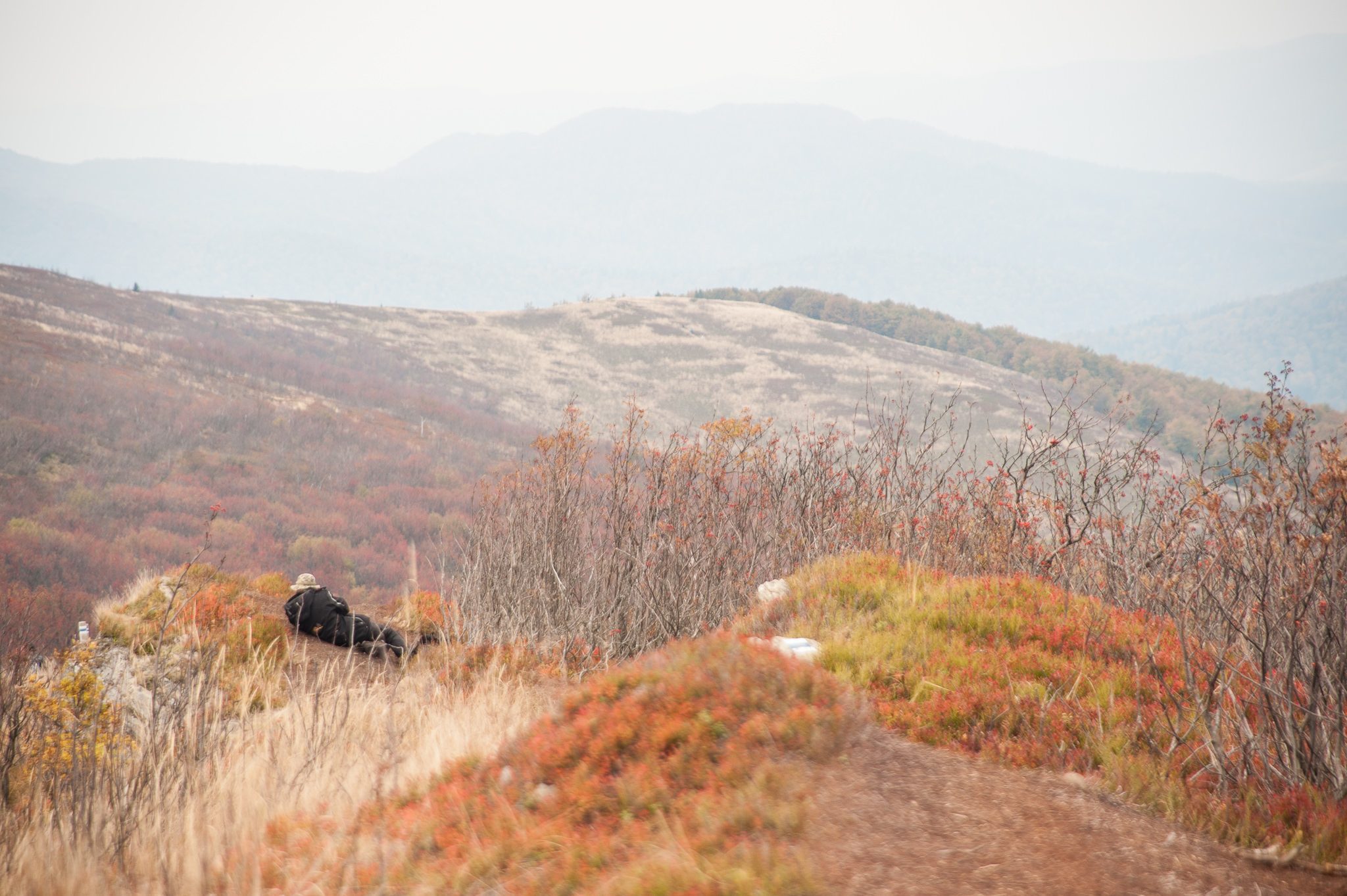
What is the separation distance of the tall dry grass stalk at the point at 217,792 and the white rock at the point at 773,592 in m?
2.44

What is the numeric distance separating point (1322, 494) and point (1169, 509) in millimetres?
6941

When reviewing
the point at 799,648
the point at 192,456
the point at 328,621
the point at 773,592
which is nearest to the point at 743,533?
the point at 773,592

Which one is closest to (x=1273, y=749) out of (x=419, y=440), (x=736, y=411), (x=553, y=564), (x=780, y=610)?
(x=780, y=610)

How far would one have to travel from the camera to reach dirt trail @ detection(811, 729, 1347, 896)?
2.52m

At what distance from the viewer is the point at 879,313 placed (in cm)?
6800

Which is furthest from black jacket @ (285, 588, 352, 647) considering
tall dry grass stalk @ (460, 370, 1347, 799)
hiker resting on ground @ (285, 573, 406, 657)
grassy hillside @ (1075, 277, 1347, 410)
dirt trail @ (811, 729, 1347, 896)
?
grassy hillside @ (1075, 277, 1347, 410)

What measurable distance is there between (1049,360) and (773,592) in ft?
196

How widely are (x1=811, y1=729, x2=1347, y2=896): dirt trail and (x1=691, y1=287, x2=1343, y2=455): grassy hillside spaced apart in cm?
4108

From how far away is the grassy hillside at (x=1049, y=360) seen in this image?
45.0 metres

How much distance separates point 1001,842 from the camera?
2.81 m

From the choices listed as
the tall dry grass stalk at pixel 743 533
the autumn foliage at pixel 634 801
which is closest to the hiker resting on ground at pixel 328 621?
the tall dry grass stalk at pixel 743 533

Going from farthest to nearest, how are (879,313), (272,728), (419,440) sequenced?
(879,313) → (419,440) → (272,728)

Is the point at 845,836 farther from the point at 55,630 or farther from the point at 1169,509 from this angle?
the point at 55,630

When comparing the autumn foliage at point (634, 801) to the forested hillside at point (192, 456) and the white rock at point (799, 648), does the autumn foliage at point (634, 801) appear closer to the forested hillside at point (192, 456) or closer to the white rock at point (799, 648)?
the white rock at point (799, 648)
